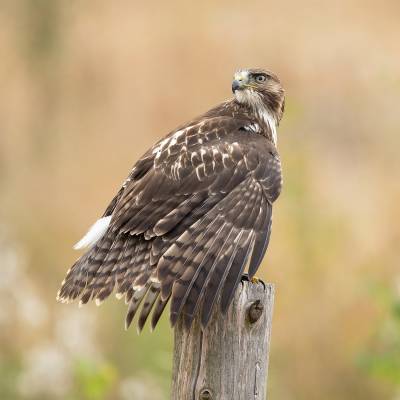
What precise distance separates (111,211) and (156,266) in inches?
33.7

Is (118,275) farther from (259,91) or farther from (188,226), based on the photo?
(259,91)

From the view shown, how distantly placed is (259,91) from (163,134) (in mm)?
7459

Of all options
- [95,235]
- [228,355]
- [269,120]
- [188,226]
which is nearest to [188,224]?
[188,226]

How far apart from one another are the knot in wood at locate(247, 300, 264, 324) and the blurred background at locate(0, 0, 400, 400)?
49.6 inches

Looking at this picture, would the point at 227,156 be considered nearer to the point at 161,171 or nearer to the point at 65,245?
the point at 161,171

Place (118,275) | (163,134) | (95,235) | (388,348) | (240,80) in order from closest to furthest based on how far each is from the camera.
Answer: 1. (118,275)
2. (95,235)
3. (240,80)
4. (388,348)
5. (163,134)

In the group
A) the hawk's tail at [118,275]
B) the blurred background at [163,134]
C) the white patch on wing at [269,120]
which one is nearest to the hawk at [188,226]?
the hawk's tail at [118,275]

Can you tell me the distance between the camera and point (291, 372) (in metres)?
8.67

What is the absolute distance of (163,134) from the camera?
526 inches

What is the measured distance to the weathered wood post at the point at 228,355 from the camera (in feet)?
13.7

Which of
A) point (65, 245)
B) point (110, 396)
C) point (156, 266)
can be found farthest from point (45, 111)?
point (156, 266)

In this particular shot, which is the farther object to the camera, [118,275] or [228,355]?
[118,275]

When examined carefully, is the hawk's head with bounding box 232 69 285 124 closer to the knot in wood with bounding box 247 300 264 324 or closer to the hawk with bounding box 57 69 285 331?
the hawk with bounding box 57 69 285 331

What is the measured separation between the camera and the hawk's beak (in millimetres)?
5874
